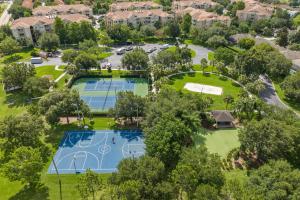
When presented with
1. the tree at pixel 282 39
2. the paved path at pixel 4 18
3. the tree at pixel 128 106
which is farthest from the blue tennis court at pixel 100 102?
the paved path at pixel 4 18

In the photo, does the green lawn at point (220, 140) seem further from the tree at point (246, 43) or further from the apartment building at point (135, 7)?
the apartment building at point (135, 7)

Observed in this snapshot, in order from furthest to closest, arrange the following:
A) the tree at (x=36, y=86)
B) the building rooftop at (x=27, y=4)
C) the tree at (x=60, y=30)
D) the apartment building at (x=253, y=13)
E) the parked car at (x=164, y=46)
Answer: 1. the building rooftop at (x=27, y=4)
2. the apartment building at (x=253, y=13)
3. the tree at (x=60, y=30)
4. the parked car at (x=164, y=46)
5. the tree at (x=36, y=86)

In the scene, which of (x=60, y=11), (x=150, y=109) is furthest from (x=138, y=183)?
(x=60, y=11)

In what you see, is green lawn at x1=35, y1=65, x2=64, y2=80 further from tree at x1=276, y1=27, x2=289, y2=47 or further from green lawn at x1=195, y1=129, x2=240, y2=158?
tree at x1=276, y1=27, x2=289, y2=47

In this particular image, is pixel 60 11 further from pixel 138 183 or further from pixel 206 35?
pixel 138 183

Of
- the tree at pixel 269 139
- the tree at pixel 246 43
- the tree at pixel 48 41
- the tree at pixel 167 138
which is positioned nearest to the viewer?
the tree at pixel 167 138

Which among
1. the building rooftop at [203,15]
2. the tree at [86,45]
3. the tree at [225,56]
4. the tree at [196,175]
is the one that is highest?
the building rooftop at [203,15]

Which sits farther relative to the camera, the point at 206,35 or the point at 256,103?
the point at 206,35

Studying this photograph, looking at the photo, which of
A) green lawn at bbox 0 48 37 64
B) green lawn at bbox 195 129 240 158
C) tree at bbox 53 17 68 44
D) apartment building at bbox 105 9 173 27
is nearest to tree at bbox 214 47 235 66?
green lawn at bbox 195 129 240 158
